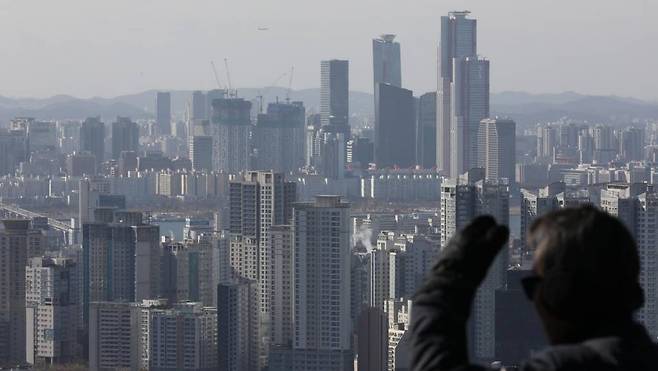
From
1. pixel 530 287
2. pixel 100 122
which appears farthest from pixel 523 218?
pixel 100 122

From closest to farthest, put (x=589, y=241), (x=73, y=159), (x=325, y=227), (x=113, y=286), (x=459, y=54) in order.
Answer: (x=589, y=241), (x=325, y=227), (x=113, y=286), (x=73, y=159), (x=459, y=54)

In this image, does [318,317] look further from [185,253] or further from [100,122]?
[100,122]

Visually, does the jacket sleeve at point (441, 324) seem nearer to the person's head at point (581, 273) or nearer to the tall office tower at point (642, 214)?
the person's head at point (581, 273)

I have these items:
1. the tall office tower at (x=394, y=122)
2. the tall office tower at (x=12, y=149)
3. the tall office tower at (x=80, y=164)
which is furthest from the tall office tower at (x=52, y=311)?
the tall office tower at (x=394, y=122)

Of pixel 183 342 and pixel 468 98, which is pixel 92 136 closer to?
pixel 468 98

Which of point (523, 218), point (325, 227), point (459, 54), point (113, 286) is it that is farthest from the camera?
point (459, 54)

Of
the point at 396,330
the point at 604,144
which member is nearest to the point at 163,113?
the point at 604,144
